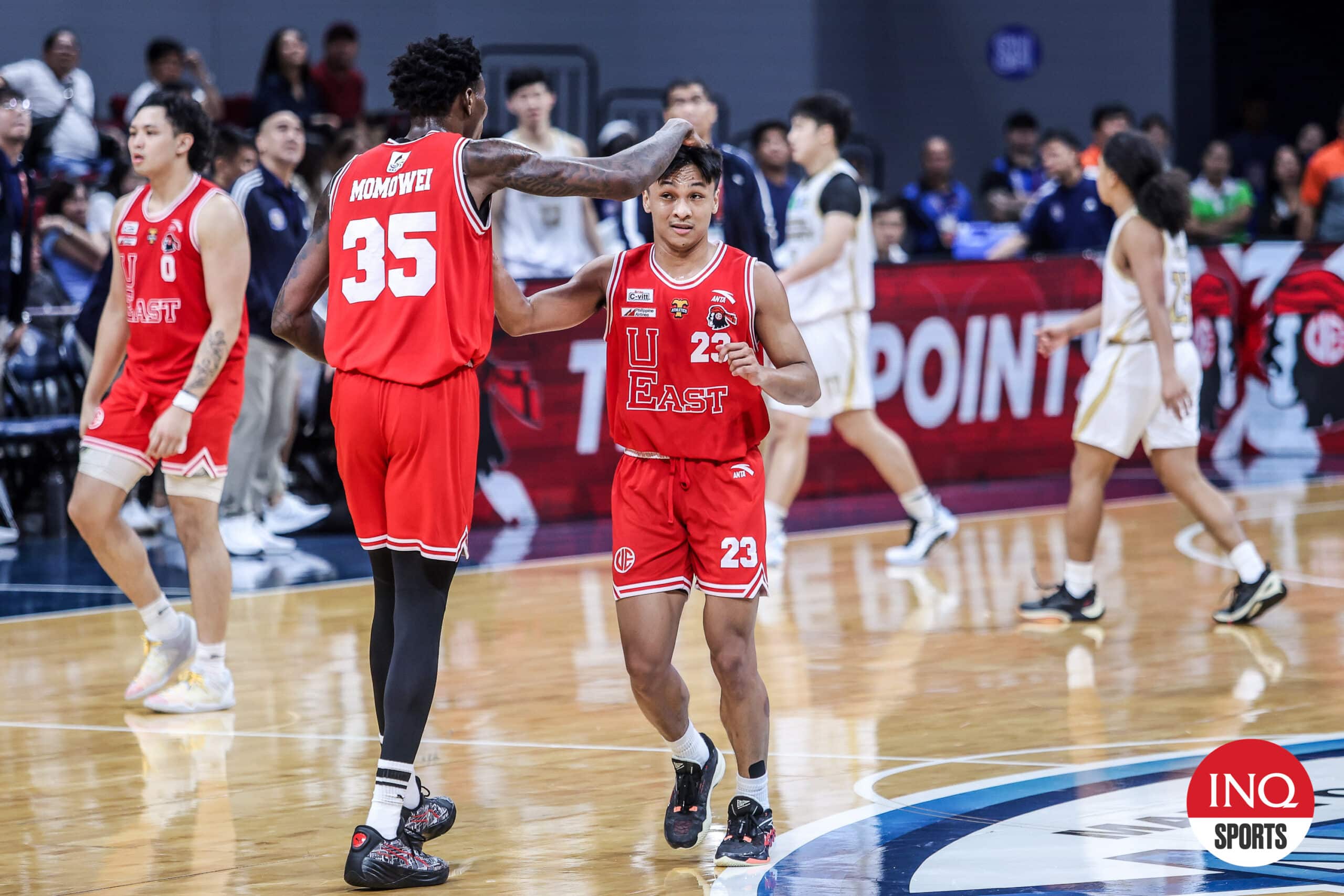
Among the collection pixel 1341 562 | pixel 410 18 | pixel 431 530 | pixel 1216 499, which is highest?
pixel 410 18

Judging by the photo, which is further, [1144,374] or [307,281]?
[1144,374]

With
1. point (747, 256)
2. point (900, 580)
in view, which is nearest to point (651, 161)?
point (747, 256)

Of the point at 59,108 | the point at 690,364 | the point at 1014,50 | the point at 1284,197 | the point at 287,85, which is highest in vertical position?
the point at 1014,50

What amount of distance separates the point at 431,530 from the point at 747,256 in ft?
3.64

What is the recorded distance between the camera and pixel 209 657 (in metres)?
6.59

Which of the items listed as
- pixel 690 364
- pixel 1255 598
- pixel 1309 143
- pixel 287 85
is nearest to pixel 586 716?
pixel 690 364

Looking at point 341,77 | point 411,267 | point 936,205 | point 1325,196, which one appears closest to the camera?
point 411,267

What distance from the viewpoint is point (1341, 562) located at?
9562mm

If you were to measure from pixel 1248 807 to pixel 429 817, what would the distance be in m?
2.02

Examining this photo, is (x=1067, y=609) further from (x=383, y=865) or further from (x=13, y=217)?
(x=13, y=217)

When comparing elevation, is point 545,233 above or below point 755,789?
above

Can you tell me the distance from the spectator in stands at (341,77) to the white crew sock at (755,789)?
10514mm

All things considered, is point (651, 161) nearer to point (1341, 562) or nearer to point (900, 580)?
point (900, 580)

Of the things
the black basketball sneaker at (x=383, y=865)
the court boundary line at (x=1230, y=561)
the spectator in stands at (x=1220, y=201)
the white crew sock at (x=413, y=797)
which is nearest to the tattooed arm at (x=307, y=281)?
the white crew sock at (x=413, y=797)
